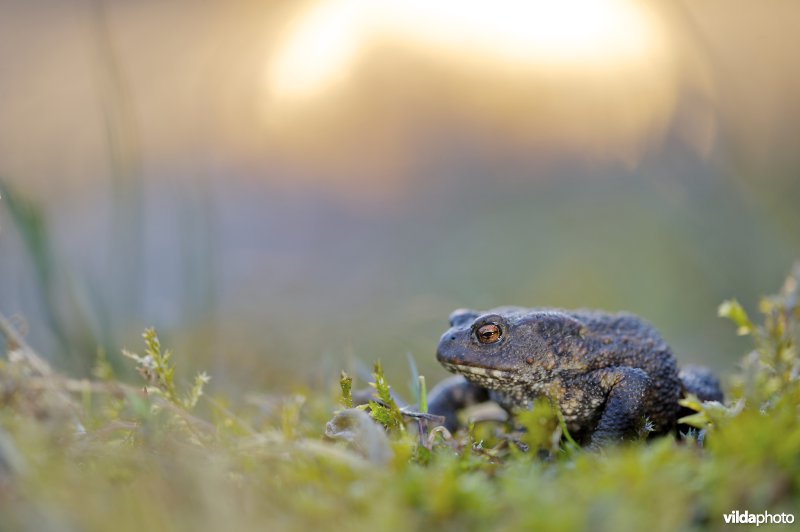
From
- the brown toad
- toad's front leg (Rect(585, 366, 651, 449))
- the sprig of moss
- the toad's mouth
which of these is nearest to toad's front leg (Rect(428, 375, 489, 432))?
the brown toad

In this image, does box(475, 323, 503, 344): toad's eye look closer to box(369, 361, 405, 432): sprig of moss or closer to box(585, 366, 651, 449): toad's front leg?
box(585, 366, 651, 449): toad's front leg

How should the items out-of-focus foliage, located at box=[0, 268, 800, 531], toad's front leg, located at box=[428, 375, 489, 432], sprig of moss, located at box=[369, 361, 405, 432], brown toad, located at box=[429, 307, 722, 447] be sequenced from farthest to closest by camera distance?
toad's front leg, located at box=[428, 375, 489, 432], brown toad, located at box=[429, 307, 722, 447], sprig of moss, located at box=[369, 361, 405, 432], out-of-focus foliage, located at box=[0, 268, 800, 531]

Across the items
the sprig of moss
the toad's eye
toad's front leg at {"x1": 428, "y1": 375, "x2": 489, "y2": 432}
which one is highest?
the toad's eye

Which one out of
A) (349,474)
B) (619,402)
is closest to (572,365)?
(619,402)

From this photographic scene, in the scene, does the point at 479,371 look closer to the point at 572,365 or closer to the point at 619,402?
the point at 572,365

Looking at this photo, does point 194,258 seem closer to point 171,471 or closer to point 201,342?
point 201,342

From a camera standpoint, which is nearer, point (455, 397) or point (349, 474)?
point (349, 474)
